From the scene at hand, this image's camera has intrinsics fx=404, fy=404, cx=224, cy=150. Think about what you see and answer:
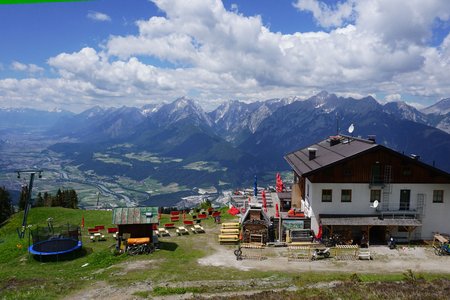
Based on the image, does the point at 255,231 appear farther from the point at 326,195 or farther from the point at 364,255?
the point at 364,255

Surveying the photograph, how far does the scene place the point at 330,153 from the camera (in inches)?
1907

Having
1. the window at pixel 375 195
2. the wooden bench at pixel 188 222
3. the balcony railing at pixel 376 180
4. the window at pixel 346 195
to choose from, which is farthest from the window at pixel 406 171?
the wooden bench at pixel 188 222

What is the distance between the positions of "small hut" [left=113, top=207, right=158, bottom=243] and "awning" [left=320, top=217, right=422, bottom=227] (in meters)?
17.4

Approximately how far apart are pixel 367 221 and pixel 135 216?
23.5 metres

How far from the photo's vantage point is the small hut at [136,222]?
1603 inches

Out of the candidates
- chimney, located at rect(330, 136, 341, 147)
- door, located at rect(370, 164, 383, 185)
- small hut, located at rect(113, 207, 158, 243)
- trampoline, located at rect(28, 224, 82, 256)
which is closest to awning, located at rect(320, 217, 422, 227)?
door, located at rect(370, 164, 383, 185)

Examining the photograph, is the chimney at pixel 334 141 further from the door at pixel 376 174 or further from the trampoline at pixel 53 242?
the trampoline at pixel 53 242

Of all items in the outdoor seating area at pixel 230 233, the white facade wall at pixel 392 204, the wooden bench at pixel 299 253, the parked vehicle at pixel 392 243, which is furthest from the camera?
the outdoor seating area at pixel 230 233

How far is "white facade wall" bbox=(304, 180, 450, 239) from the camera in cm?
4181

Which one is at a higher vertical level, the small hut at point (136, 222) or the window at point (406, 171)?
the window at point (406, 171)

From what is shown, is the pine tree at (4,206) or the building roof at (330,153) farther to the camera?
the pine tree at (4,206)

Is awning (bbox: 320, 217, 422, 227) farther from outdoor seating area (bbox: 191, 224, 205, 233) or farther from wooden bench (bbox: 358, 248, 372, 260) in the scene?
outdoor seating area (bbox: 191, 224, 205, 233)

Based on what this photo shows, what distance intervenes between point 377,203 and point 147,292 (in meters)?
25.6

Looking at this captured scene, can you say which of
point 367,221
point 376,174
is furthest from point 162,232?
point 376,174
